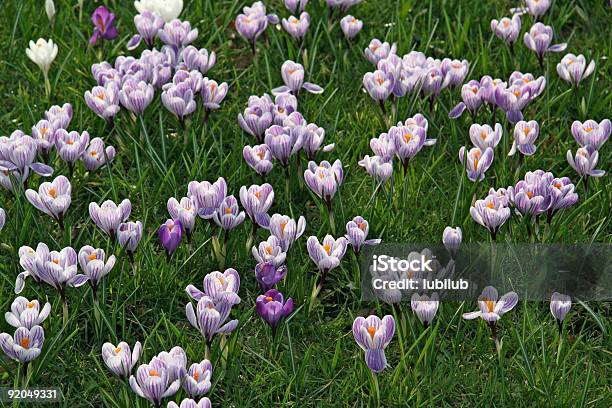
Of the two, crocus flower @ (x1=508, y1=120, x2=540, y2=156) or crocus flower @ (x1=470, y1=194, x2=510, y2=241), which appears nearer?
crocus flower @ (x1=470, y1=194, x2=510, y2=241)

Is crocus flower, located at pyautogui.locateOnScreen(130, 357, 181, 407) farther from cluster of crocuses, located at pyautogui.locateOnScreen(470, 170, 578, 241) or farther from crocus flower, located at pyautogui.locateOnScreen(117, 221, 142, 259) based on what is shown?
cluster of crocuses, located at pyautogui.locateOnScreen(470, 170, 578, 241)

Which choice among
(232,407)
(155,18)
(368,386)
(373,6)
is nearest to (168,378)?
(232,407)

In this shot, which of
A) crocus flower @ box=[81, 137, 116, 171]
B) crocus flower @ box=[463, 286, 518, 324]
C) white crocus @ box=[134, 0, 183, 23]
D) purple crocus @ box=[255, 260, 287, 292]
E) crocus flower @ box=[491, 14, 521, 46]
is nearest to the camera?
crocus flower @ box=[463, 286, 518, 324]

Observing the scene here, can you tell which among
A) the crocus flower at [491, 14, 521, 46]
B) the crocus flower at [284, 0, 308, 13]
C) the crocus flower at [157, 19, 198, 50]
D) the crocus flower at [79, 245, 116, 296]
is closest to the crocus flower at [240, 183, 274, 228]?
the crocus flower at [79, 245, 116, 296]

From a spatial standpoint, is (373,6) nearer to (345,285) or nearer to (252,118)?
(252,118)

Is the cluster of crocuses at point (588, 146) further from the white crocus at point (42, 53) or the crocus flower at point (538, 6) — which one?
the white crocus at point (42, 53)

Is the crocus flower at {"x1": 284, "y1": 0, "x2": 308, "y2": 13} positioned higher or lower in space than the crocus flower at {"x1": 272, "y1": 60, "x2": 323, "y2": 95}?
higher

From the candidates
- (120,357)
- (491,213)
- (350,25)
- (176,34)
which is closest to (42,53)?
(176,34)
